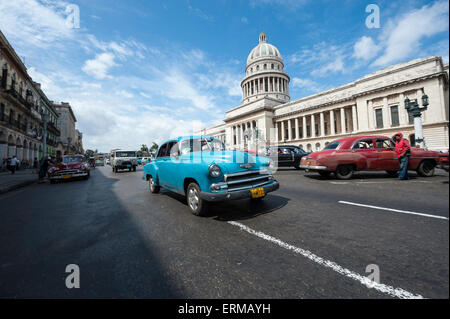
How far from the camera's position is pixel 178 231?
3.00 metres

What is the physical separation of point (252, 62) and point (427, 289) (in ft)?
233

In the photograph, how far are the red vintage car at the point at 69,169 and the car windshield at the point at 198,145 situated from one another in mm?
9730

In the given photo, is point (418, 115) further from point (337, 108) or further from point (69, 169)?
point (337, 108)

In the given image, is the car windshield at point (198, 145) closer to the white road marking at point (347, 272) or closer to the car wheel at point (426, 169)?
the white road marking at point (347, 272)

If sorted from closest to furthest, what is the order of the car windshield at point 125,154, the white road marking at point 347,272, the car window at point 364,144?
the white road marking at point 347,272 < the car window at point 364,144 < the car windshield at point 125,154

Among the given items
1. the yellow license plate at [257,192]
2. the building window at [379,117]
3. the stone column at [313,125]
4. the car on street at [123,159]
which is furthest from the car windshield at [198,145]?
the stone column at [313,125]

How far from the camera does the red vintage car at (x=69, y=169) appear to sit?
10414 millimetres

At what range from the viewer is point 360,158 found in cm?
714

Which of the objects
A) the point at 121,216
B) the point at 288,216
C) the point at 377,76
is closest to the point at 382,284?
the point at 288,216

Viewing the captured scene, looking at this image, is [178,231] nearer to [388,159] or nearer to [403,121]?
[388,159]

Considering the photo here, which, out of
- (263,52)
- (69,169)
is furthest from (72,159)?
(263,52)

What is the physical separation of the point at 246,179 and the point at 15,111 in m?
32.3

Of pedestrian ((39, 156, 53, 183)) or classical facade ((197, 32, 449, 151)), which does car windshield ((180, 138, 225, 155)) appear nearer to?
pedestrian ((39, 156, 53, 183))

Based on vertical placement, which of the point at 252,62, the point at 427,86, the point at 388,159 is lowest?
the point at 388,159
